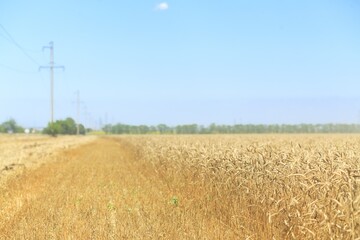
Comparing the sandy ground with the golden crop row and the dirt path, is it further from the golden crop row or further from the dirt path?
the golden crop row

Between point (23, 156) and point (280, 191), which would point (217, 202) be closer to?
point (280, 191)

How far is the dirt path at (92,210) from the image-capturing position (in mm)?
8141

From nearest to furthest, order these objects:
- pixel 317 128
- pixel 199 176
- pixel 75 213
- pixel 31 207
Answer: pixel 75 213 < pixel 31 207 < pixel 199 176 < pixel 317 128

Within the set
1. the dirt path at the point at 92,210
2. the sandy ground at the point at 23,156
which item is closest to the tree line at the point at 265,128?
the sandy ground at the point at 23,156

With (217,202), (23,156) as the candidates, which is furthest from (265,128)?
(217,202)

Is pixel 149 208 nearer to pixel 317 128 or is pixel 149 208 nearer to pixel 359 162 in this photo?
pixel 359 162

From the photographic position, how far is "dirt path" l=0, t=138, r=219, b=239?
8141 mm

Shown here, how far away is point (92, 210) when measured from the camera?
1042 centimetres

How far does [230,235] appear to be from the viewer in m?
7.57

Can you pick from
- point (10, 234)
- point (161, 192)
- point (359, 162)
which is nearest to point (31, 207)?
point (10, 234)

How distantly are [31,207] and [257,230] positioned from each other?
5.67 meters

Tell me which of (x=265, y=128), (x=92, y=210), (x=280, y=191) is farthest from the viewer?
(x=265, y=128)

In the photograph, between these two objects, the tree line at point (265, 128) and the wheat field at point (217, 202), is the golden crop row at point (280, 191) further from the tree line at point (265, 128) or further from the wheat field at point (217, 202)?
the tree line at point (265, 128)

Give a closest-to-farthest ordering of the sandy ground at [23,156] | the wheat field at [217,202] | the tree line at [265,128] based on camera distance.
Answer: the wheat field at [217,202]
the sandy ground at [23,156]
the tree line at [265,128]
